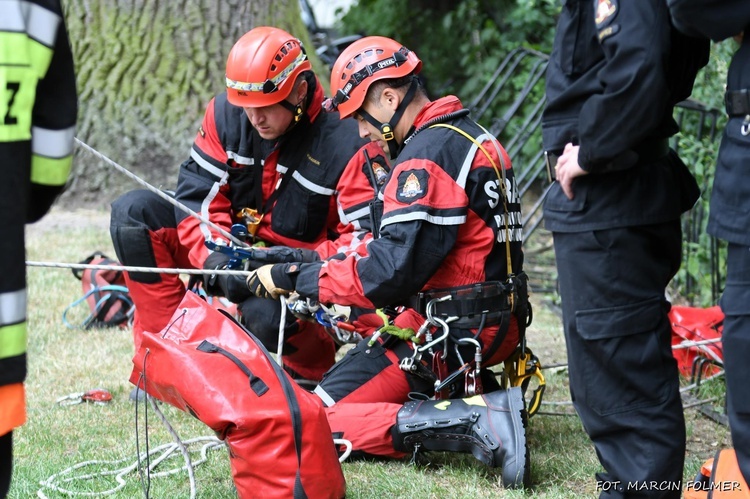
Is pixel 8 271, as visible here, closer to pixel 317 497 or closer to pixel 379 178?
pixel 317 497

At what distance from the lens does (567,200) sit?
10.0 feet

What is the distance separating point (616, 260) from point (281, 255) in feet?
6.45

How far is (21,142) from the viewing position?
2025 millimetres

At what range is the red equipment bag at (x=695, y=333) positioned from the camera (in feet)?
16.3

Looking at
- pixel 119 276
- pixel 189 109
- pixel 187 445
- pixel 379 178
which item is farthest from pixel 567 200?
pixel 189 109

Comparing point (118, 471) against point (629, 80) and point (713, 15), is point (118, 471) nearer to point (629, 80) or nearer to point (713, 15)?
point (629, 80)

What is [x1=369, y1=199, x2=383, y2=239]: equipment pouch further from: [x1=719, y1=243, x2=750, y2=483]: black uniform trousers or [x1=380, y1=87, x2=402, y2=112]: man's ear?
[x1=719, y1=243, x2=750, y2=483]: black uniform trousers

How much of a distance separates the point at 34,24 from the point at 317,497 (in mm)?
1936

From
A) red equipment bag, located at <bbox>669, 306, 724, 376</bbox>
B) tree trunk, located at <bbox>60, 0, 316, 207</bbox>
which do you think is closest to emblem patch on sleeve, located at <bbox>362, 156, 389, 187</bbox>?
red equipment bag, located at <bbox>669, 306, 724, 376</bbox>

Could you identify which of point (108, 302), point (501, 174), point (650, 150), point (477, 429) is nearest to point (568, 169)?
point (650, 150)

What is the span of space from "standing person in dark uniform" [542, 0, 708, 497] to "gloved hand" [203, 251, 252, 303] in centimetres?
199

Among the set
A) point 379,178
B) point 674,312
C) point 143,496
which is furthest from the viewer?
point 674,312

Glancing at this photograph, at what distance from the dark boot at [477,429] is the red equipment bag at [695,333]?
1593mm

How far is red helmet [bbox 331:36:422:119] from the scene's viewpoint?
4.06 metres
